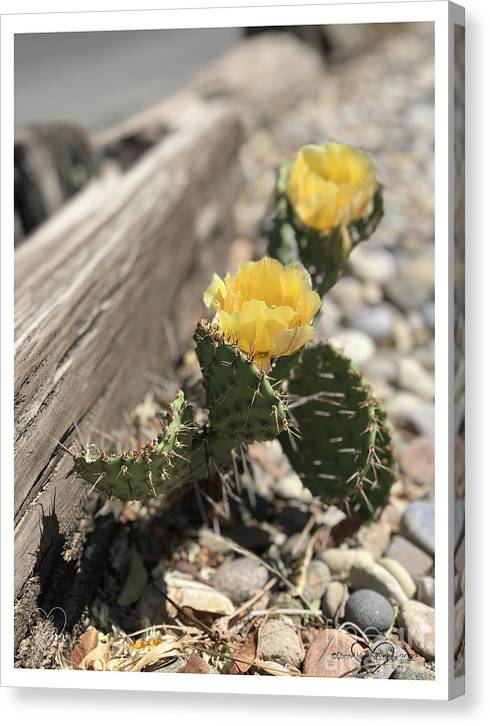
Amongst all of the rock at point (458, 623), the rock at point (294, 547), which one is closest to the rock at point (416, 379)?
the rock at point (294, 547)

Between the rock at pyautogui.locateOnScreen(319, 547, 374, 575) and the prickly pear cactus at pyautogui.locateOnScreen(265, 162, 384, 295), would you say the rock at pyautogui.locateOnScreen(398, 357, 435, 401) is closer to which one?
the prickly pear cactus at pyautogui.locateOnScreen(265, 162, 384, 295)

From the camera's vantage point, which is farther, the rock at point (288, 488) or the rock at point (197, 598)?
the rock at point (288, 488)

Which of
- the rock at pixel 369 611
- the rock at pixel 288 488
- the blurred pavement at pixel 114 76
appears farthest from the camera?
the blurred pavement at pixel 114 76

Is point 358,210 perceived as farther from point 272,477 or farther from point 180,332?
point 180,332

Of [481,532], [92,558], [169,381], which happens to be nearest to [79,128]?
[169,381]

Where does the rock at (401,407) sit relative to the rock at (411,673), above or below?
below

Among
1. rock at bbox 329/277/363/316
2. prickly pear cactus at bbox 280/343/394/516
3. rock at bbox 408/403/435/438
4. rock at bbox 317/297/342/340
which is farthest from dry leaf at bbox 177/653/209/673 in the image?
rock at bbox 329/277/363/316

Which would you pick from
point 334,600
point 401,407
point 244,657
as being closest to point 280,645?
point 244,657

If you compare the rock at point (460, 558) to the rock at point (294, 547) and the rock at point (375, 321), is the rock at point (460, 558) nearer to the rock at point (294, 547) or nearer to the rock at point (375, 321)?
the rock at point (294, 547)
